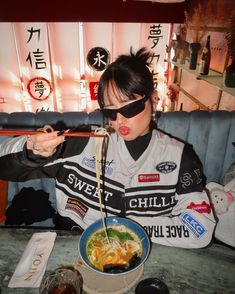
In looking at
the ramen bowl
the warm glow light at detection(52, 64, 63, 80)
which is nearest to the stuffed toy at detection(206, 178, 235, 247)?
the ramen bowl

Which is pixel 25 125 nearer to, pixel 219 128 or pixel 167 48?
pixel 219 128

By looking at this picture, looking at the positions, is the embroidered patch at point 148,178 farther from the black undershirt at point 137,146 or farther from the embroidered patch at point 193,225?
the embroidered patch at point 193,225

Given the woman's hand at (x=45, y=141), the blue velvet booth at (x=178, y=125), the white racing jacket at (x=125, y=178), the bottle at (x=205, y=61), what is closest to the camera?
the woman's hand at (x=45, y=141)

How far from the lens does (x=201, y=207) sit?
1952 mm

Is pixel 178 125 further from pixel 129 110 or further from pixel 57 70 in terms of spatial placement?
pixel 57 70

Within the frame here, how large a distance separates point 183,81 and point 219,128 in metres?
4.15

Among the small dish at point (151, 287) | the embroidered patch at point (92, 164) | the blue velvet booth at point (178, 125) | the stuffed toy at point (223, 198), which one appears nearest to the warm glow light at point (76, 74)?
the blue velvet booth at point (178, 125)

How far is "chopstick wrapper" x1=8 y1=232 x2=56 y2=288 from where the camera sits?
150 centimetres

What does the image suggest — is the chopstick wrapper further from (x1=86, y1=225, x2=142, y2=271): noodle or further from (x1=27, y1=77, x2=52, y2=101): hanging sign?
(x1=27, y1=77, x2=52, y2=101): hanging sign

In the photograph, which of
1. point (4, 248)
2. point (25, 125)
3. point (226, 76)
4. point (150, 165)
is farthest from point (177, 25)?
point (4, 248)

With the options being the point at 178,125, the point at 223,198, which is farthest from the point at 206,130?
the point at 223,198

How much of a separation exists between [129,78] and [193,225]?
1.19 metres

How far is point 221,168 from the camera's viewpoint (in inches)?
143

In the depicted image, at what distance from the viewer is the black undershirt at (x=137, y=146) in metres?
2.22
